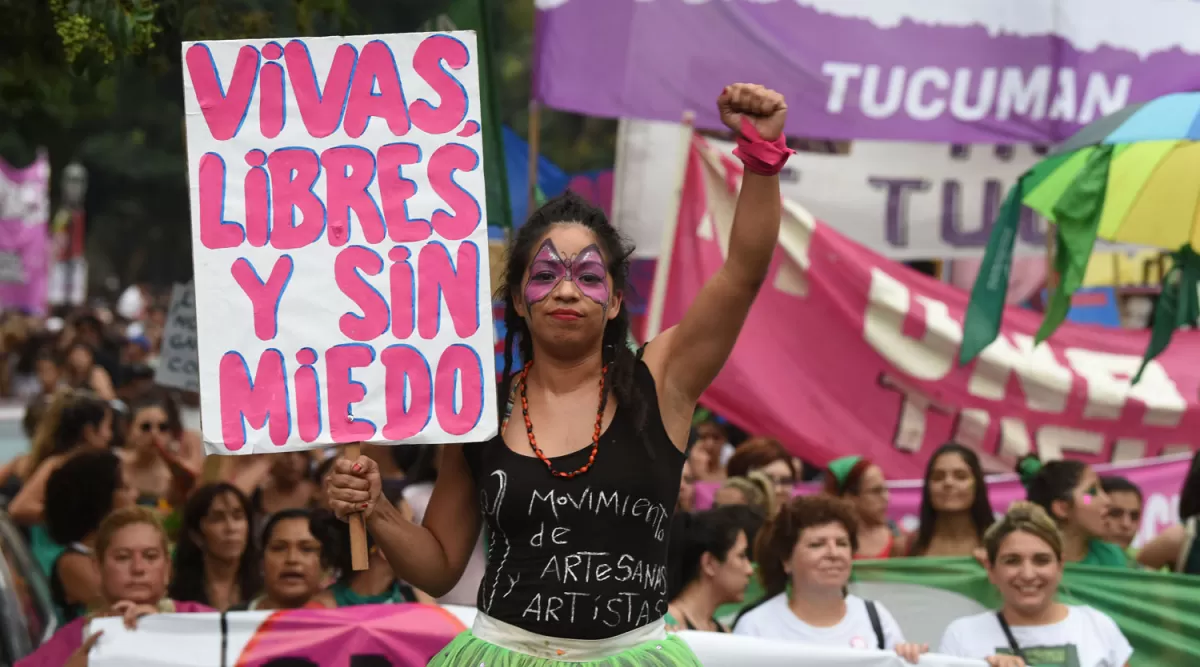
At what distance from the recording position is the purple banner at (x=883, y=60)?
10.1 meters

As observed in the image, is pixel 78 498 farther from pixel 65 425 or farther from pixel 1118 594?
pixel 1118 594

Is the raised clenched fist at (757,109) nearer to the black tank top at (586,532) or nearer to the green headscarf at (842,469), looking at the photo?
the black tank top at (586,532)

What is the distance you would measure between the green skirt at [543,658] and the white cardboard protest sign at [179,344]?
5.60 metres

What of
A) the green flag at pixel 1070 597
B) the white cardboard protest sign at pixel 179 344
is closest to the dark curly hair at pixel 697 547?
the green flag at pixel 1070 597

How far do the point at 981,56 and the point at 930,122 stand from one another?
1.90 ft

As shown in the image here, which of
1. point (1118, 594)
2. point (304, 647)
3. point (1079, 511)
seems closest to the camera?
point (304, 647)

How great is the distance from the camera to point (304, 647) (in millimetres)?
5395

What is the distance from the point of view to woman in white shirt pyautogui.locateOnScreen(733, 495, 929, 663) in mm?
5684

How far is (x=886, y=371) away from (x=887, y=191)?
7.78 ft

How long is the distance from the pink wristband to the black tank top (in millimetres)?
512

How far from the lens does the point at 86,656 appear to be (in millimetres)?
5289

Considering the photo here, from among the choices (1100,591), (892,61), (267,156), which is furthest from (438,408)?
(892,61)

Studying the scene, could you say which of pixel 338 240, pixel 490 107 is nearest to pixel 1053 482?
pixel 490 107

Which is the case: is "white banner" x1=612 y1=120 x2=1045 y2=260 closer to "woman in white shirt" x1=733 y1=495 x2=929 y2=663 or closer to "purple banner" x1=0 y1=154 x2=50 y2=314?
"woman in white shirt" x1=733 y1=495 x2=929 y2=663
